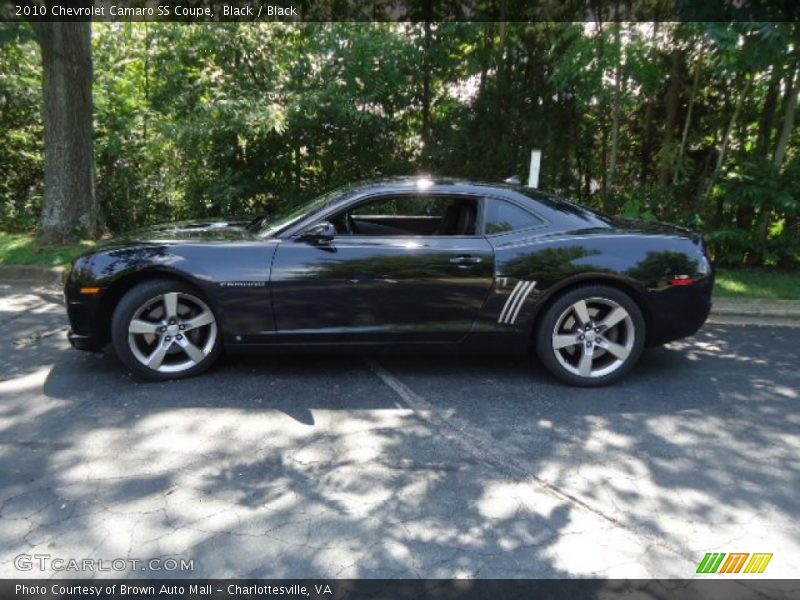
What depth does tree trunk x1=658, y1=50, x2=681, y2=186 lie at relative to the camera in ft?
26.6

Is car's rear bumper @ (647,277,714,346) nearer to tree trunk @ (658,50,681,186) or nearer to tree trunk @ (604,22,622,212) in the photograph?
tree trunk @ (604,22,622,212)

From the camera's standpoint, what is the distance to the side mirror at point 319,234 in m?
3.99

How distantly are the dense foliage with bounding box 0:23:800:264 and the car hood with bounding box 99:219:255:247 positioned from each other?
342 centimetres

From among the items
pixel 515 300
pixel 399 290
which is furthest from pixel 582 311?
pixel 399 290

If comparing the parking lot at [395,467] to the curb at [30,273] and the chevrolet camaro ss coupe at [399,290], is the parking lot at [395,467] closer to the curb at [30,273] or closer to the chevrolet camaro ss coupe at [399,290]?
the chevrolet camaro ss coupe at [399,290]

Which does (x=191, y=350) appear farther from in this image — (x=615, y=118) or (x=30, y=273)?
(x=615, y=118)

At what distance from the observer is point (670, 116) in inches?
334

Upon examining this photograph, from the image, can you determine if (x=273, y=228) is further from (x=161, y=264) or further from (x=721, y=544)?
(x=721, y=544)

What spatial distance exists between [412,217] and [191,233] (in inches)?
73.8

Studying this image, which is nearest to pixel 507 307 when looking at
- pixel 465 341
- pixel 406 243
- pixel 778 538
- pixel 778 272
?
pixel 465 341

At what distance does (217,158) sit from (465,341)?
620cm

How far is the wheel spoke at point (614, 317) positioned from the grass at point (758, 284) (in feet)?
9.76

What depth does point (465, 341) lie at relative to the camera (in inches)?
161

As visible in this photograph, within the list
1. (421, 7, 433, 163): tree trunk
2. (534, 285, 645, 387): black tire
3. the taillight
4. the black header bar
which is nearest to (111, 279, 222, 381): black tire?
(534, 285, 645, 387): black tire
